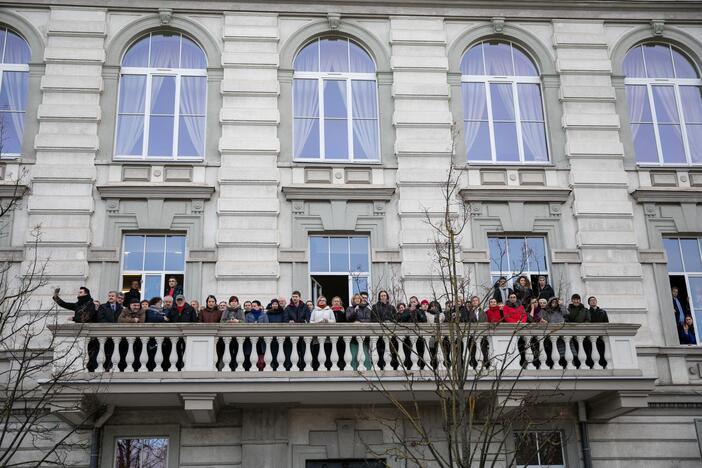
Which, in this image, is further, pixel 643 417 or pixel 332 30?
pixel 332 30

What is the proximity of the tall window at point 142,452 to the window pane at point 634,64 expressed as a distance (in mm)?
14999

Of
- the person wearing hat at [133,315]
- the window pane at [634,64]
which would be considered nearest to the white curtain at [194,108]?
the person wearing hat at [133,315]

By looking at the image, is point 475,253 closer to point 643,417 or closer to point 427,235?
point 427,235

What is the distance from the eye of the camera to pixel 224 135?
20781 millimetres

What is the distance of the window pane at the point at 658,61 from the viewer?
22938 mm

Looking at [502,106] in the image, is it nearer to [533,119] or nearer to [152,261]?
[533,119]

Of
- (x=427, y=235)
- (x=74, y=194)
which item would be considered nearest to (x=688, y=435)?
(x=427, y=235)

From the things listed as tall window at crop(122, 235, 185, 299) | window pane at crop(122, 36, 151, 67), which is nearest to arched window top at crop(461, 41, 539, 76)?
window pane at crop(122, 36, 151, 67)

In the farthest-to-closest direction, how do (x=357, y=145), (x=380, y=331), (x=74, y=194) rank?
(x=357, y=145), (x=74, y=194), (x=380, y=331)

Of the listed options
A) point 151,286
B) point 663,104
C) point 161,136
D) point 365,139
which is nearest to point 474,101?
point 365,139

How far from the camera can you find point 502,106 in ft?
73.2

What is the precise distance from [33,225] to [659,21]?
16857mm

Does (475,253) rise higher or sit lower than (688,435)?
higher

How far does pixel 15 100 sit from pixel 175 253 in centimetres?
564
